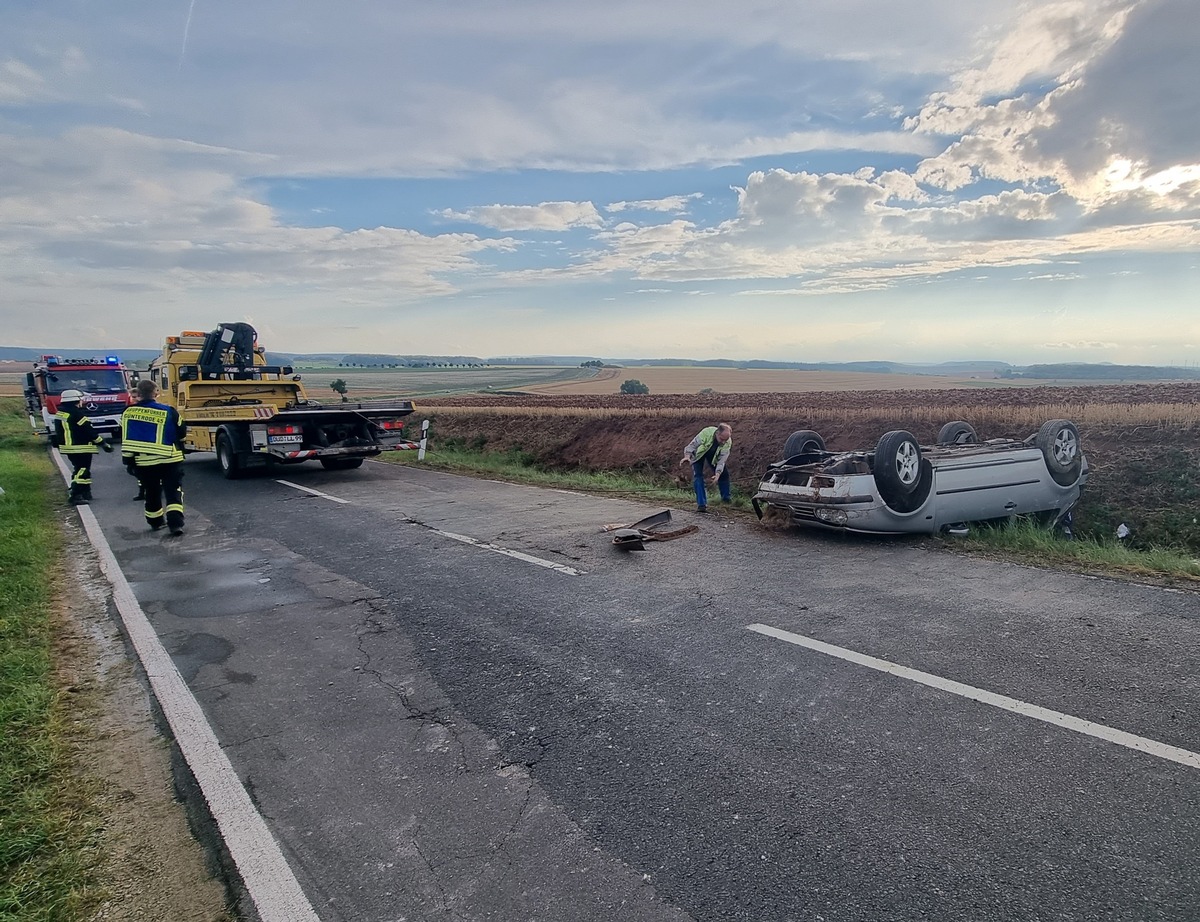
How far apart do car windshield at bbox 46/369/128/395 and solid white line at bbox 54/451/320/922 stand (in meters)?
20.2

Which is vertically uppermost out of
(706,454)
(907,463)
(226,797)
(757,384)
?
(757,384)

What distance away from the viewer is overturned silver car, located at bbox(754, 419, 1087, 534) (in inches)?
291

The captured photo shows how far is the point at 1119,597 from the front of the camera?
5.30m

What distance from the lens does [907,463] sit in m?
7.55

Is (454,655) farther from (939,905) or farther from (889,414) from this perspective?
(889,414)

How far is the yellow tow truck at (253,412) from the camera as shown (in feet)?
41.8

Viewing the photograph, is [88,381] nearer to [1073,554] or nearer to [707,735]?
[707,735]

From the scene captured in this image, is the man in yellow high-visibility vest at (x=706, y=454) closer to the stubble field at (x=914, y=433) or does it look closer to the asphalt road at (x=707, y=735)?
the asphalt road at (x=707, y=735)

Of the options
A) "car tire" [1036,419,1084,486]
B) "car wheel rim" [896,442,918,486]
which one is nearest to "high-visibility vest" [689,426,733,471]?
"car wheel rim" [896,442,918,486]

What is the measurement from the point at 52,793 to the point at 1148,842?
440 cm

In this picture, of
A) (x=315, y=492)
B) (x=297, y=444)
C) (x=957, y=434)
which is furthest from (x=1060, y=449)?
(x=297, y=444)

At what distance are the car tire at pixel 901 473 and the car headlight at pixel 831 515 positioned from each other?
1.43 feet

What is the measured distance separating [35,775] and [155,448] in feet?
19.8

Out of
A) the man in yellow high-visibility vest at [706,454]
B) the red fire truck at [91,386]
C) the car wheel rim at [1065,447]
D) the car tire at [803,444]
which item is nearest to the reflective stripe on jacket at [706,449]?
the man in yellow high-visibility vest at [706,454]
